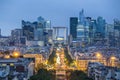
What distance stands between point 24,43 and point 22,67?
204 feet

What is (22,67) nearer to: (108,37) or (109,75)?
(109,75)

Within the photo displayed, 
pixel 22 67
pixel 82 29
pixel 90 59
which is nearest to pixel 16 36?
pixel 82 29

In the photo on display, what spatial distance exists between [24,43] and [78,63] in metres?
50.3

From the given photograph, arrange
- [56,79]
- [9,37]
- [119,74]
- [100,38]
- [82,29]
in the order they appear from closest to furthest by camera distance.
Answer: [119,74] → [56,79] → [9,37] → [100,38] → [82,29]

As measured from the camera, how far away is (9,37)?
324 feet

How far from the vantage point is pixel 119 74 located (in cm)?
2291

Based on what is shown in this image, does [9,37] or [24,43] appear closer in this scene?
[24,43]

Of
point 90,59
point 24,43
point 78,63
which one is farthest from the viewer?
point 24,43

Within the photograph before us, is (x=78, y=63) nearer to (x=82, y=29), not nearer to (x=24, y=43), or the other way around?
(x=24, y=43)

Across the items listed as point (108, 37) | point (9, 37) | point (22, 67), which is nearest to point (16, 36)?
point (9, 37)

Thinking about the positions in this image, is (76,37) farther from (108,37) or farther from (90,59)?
(90,59)

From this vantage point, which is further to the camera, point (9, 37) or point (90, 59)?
point (9, 37)

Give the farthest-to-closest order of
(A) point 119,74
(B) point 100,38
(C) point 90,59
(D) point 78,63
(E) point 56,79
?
(B) point 100,38 → (C) point 90,59 → (D) point 78,63 → (E) point 56,79 → (A) point 119,74

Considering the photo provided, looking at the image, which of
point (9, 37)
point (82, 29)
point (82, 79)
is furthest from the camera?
point (82, 29)
